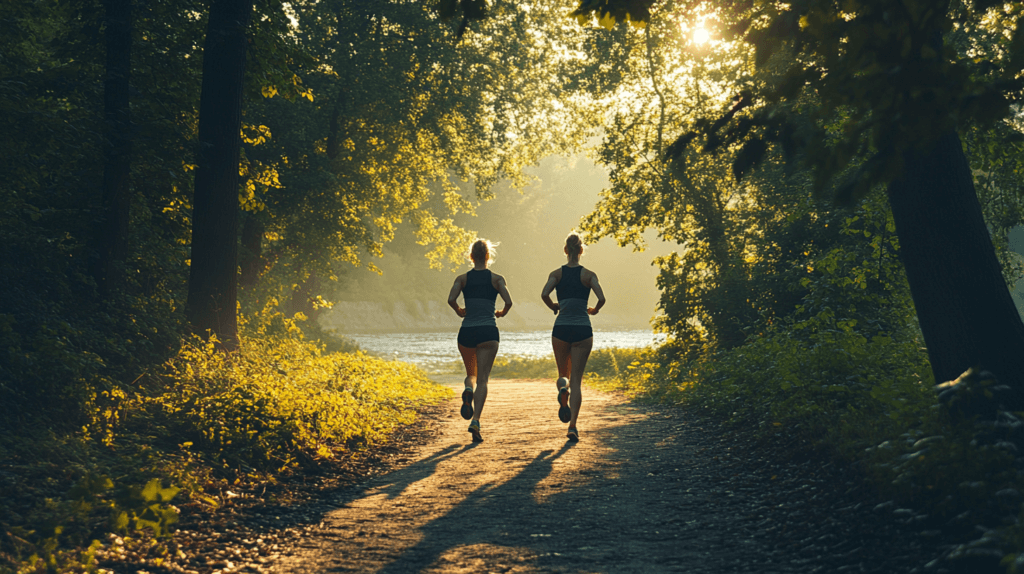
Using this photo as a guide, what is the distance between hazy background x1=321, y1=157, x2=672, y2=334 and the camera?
6203cm

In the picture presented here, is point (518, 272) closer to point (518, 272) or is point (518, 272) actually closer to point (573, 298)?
point (518, 272)

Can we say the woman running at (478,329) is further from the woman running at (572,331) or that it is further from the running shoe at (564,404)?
the running shoe at (564,404)

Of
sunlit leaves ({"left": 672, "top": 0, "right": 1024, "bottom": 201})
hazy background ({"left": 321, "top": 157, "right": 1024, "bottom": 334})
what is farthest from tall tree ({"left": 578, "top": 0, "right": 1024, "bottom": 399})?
hazy background ({"left": 321, "top": 157, "right": 1024, "bottom": 334})

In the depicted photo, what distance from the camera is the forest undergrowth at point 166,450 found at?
3.74m

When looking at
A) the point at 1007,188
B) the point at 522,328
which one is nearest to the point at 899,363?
the point at 1007,188

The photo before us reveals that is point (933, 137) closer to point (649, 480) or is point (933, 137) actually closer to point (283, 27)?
point (649, 480)

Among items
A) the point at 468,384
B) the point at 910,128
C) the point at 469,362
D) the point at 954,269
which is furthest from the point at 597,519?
the point at 469,362

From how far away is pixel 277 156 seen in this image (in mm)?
16672

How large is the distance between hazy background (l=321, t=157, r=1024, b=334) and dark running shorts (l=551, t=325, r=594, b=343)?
27960 mm

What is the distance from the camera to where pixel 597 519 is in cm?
455

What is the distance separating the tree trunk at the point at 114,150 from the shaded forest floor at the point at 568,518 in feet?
12.3

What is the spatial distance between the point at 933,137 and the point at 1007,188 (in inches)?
229

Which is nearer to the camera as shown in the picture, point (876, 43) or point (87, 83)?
point (876, 43)

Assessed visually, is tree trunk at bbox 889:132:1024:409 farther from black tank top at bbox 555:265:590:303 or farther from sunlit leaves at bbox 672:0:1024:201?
black tank top at bbox 555:265:590:303
